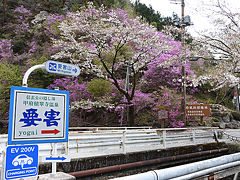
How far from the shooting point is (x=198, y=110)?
15.7 m

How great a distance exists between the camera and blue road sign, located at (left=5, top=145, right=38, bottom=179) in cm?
266

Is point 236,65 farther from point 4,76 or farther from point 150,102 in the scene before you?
point 4,76

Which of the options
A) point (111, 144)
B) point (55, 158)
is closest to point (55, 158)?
point (55, 158)

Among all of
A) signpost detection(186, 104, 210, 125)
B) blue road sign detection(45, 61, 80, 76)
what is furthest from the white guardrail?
signpost detection(186, 104, 210, 125)

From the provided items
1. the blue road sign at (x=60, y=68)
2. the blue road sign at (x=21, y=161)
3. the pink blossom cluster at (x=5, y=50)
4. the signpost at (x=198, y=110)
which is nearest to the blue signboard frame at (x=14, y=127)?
the blue road sign at (x=21, y=161)

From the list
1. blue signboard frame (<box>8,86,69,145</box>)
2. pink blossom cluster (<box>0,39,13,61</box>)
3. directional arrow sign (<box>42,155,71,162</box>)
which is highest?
pink blossom cluster (<box>0,39,13,61</box>)

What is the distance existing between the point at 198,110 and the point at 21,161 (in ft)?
49.2

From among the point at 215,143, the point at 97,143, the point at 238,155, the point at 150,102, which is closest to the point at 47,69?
the point at 238,155

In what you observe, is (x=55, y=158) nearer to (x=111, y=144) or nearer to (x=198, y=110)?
(x=111, y=144)

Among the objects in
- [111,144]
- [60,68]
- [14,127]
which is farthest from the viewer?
[111,144]

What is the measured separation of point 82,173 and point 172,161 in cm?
431

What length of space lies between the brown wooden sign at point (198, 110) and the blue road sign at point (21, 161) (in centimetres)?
1449

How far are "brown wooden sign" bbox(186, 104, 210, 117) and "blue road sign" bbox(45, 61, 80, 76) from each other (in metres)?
13.5

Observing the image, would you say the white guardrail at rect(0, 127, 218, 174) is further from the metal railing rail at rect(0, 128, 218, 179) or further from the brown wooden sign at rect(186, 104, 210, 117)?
the brown wooden sign at rect(186, 104, 210, 117)
